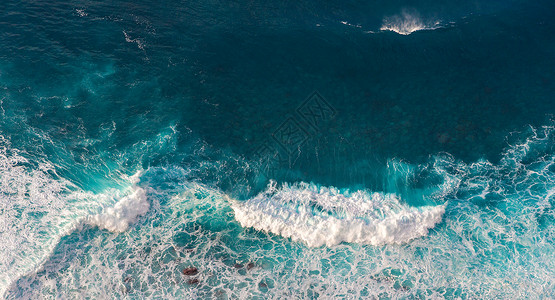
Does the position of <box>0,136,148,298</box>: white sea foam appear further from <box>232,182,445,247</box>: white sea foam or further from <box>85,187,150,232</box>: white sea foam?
<box>232,182,445,247</box>: white sea foam

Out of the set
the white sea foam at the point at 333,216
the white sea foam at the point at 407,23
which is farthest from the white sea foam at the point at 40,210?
the white sea foam at the point at 407,23

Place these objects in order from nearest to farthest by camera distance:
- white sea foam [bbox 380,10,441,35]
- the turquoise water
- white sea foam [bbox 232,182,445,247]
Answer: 1. the turquoise water
2. white sea foam [bbox 232,182,445,247]
3. white sea foam [bbox 380,10,441,35]

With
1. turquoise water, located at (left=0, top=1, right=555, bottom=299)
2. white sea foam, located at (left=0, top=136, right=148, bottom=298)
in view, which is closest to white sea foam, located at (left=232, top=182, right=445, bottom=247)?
turquoise water, located at (left=0, top=1, right=555, bottom=299)

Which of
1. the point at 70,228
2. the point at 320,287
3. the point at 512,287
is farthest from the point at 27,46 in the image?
the point at 512,287

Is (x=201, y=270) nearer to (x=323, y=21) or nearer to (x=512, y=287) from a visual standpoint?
(x=512, y=287)

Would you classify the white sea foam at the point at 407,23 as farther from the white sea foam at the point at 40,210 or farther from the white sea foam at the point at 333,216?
the white sea foam at the point at 40,210
